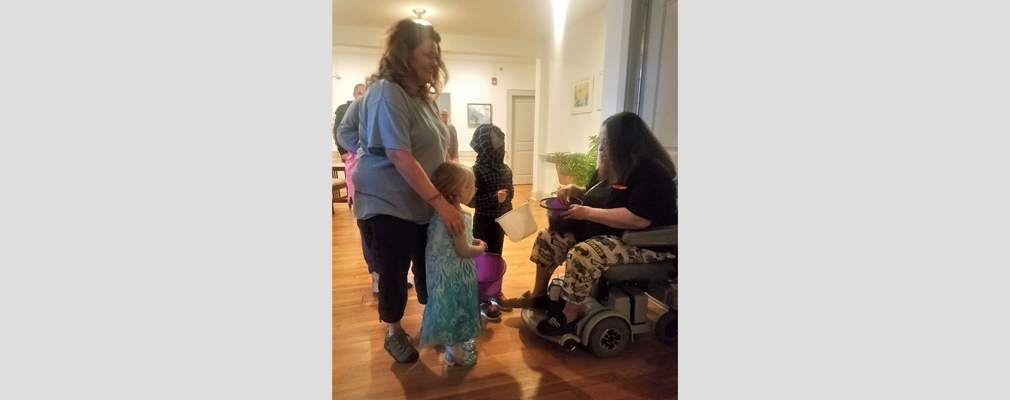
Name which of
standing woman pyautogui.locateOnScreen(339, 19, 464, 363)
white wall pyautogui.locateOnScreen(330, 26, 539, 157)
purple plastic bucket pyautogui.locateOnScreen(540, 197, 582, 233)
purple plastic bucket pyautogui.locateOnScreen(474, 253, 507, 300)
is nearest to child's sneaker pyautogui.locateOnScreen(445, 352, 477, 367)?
purple plastic bucket pyautogui.locateOnScreen(474, 253, 507, 300)

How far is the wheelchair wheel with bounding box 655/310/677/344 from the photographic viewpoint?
1.66m

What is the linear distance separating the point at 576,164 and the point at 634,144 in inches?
8.6

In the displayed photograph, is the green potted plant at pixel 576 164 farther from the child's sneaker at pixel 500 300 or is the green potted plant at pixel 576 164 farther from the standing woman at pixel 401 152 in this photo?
the child's sneaker at pixel 500 300

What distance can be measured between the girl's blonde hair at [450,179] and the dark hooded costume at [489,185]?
97 mm

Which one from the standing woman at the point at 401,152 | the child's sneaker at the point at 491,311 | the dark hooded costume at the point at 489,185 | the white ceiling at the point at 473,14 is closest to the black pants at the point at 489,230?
the dark hooded costume at the point at 489,185

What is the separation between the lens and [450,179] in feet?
4.16

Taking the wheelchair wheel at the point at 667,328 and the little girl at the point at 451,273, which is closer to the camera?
the little girl at the point at 451,273

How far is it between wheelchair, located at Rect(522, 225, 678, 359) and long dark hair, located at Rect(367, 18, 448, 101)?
904 mm

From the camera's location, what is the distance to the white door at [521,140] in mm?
1405

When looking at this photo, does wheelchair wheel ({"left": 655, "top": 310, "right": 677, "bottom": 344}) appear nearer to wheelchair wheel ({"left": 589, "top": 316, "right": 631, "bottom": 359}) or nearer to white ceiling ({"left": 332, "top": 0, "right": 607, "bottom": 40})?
wheelchair wheel ({"left": 589, "top": 316, "right": 631, "bottom": 359})

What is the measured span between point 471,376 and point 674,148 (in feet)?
3.42

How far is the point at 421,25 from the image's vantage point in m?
1.17

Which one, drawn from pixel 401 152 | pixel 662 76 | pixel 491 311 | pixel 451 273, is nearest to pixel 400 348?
pixel 451 273

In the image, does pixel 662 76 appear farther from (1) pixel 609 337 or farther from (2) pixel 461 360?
(2) pixel 461 360
